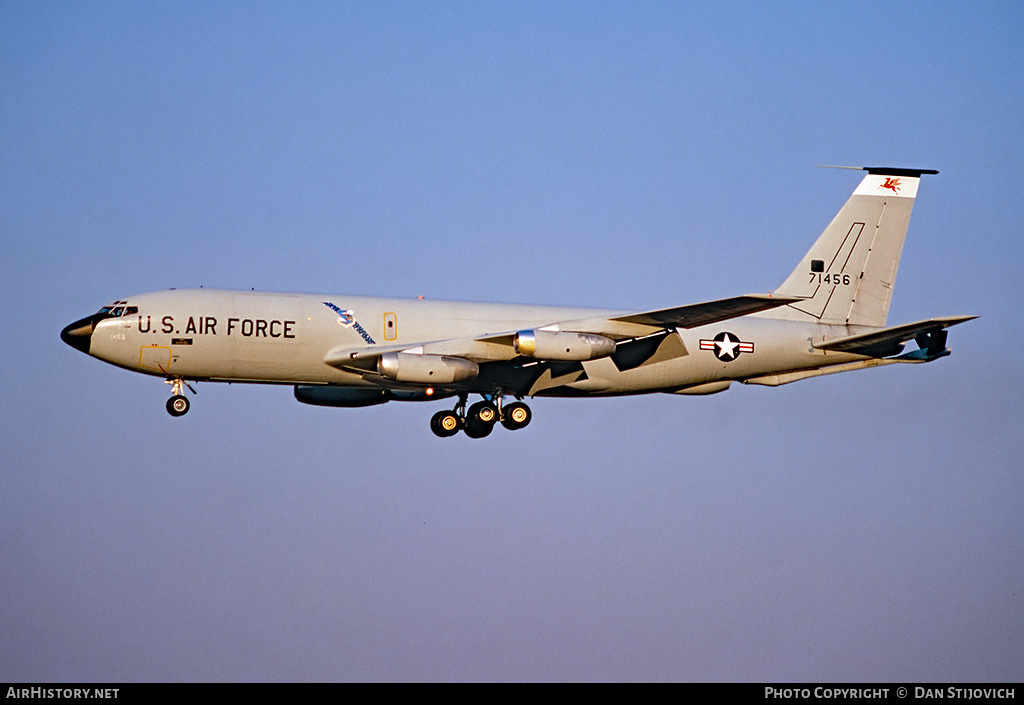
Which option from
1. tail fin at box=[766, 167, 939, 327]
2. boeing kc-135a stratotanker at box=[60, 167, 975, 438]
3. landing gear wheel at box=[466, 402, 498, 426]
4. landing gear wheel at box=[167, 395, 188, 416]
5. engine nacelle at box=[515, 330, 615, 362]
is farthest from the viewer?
tail fin at box=[766, 167, 939, 327]

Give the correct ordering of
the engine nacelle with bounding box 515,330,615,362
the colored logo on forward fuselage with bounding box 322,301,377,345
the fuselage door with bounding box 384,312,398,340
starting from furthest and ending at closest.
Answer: the fuselage door with bounding box 384,312,398,340
the colored logo on forward fuselage with bounding box 322,301,377,345
the engine nacelle with bounding box 515,330,615,362

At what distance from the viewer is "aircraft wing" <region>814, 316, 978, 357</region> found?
173 feet

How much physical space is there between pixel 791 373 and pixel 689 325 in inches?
251

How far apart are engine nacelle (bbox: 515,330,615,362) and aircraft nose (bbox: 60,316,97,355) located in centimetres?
1403

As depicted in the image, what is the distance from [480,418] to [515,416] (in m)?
1.23

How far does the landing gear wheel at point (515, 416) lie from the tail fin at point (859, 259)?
9451 millimetres

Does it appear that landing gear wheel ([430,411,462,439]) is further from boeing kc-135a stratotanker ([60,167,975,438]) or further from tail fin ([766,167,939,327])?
tail fin ([766,167,939,327])

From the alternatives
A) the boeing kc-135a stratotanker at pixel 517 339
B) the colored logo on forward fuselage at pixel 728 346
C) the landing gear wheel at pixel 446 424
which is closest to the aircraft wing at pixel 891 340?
the boeing kc-135a stratotanker at pixel 517 339

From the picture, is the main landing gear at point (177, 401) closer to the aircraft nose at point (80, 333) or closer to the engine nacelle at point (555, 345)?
the aircraft nose at point (80, 333)

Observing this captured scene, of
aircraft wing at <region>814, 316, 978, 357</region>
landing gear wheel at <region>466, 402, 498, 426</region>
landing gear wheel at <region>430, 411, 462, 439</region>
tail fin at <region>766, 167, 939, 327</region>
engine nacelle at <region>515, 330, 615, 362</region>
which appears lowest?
landing gear wheel at <region>430, 411, 462, 439</region>

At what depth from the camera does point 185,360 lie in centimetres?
5234

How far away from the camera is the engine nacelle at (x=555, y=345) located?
51281mm

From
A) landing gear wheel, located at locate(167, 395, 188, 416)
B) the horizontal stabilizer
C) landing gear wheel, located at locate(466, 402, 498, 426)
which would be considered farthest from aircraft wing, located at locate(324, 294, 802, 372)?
landing gear wheel, located at locate(167, 395, 188, 416)
